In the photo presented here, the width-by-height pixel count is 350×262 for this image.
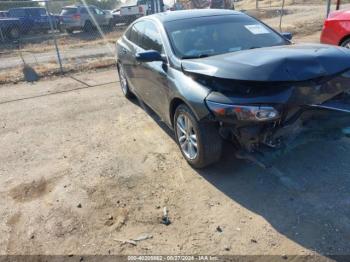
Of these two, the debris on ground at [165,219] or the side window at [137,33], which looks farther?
the side window at [137,33]

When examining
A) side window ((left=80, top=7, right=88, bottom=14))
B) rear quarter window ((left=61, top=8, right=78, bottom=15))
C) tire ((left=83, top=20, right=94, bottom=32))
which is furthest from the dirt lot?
tire ((left=83, top=20, right=94, bottom=32))

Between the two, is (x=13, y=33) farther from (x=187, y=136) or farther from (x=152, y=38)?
(x=187, y=136)

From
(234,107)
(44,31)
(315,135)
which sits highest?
(234,107)

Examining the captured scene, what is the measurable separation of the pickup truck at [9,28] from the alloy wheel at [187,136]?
727 inches

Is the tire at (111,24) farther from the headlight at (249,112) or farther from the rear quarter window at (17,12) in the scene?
the headlight at (249,112)

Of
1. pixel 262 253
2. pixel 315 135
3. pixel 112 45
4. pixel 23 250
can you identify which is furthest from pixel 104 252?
pixel 112 45

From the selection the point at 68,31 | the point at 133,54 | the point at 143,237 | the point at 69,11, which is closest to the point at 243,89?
the point at 143,237

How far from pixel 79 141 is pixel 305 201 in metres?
3.36

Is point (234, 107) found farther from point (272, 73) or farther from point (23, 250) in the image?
point (23, 250)

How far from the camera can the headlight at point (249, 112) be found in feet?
9.70

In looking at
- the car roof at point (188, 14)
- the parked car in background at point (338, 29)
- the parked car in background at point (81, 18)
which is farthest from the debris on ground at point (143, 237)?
the parked car in background at point (81, 18)

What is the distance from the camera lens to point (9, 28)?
1958 centimetres

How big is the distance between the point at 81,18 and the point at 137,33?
17.2m

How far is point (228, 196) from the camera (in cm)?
345
